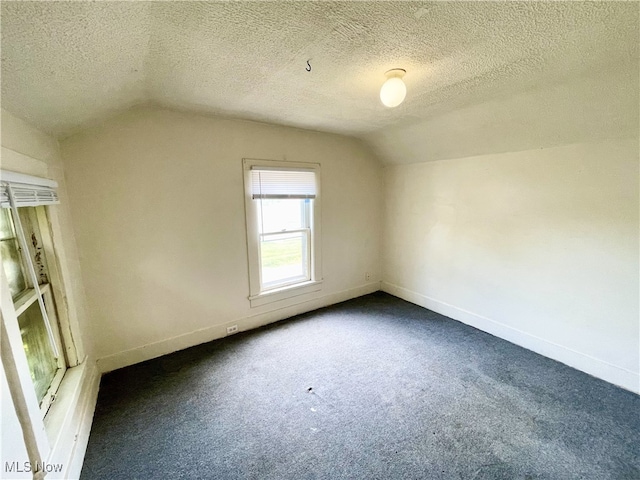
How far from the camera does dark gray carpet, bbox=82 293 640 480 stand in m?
1.53

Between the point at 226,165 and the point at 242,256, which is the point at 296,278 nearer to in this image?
the point at 242,256

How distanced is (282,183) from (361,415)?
7.58 ft

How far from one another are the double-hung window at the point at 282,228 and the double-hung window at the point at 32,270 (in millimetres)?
1541

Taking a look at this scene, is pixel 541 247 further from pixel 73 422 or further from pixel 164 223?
pixel 73 422

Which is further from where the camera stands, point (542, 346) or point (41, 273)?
point (542, 346)

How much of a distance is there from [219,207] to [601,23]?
277cm

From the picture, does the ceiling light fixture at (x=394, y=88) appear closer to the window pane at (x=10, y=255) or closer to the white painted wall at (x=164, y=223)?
the white painted wall at (x=164, y=223)

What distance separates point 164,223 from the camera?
2459mm

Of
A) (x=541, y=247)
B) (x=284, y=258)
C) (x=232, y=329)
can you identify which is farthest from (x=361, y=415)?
(x=541, y=247)

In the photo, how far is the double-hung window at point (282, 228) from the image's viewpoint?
2.92 meters

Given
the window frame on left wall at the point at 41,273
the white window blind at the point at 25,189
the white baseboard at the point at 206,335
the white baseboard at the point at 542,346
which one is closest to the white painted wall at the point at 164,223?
the white baseboard at the point at 206,335

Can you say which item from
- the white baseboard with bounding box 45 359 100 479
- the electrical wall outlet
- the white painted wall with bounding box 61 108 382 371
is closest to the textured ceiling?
the white painted wall with bounding box 61 108 382 371

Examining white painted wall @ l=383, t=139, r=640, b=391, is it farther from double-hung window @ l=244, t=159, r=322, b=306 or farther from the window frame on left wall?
the window frame on left wall

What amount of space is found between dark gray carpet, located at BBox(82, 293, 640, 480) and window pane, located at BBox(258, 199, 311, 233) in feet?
4.16
